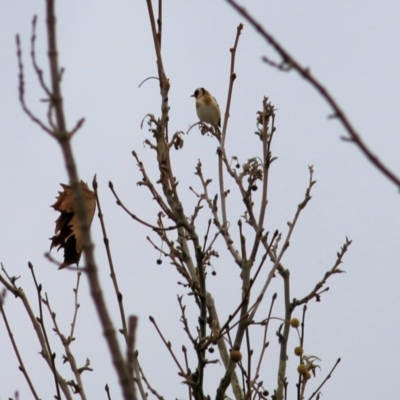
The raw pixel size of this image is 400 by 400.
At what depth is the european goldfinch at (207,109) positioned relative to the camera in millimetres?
6758

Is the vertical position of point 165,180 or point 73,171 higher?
point 165,180

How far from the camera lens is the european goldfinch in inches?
266

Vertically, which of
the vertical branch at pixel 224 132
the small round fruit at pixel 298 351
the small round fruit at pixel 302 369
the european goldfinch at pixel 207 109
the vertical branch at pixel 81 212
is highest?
the european goldfinch at pixel 207 109

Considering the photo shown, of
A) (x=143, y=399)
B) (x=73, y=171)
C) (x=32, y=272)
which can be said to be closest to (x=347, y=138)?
(x=73, y=171)

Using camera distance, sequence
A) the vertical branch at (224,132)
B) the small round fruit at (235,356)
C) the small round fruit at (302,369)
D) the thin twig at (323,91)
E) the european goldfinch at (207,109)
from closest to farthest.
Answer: the thin twig at (323,91), the small round fruit at (235,356), the small round fruit at (302,369), the vertical branch at (224,132), the european goldfinch at (207,109)

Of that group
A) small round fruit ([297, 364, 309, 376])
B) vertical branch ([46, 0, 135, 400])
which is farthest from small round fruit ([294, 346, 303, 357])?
vertical branch ([46, 0, 135, 400])

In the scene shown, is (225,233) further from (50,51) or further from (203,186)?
(50,51)

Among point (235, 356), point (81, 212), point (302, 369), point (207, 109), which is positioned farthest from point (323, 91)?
point (207, 109)

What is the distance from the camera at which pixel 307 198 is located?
3578mm

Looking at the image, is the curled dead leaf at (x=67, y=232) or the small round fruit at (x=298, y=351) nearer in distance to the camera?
the curled dead leaf at (x=67, y=232)

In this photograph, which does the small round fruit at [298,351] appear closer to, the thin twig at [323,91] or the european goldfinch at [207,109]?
the thin twig at [323,91]

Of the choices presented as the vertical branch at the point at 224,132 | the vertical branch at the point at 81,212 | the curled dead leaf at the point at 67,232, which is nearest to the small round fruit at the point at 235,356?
the curled dead leaf at the point at 67,232

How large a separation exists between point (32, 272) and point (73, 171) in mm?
1628

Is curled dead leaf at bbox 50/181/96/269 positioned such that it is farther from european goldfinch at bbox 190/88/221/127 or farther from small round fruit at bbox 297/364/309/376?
european goldfinch at bbox 190/88/221/127
